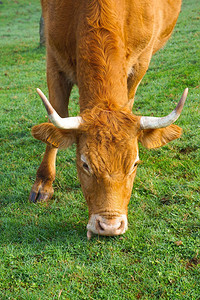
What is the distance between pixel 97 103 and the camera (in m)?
3.33

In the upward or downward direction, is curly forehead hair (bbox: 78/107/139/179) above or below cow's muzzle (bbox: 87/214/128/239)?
above

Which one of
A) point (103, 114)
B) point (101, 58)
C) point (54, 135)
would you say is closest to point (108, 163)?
point (103, 114)

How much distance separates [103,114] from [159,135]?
0.70 m

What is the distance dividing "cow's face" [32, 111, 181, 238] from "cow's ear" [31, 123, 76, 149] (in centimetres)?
15

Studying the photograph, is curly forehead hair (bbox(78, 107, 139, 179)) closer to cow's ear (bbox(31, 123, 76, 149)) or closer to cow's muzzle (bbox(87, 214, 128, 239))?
cow's ear (bbox(31, 123, 76, 149))

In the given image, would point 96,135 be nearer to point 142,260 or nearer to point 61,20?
point 142,260

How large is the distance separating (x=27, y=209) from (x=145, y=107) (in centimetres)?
379

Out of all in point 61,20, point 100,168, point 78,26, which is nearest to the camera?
Answer: point 100,168

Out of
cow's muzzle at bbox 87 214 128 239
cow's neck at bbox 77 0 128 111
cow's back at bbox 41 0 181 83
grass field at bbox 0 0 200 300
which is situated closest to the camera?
grass field at bbox 0 0 200 300

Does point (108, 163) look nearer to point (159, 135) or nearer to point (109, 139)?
point (109, 139)

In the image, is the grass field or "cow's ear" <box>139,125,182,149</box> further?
"cow's ear" <box>139,125,182,149</box>

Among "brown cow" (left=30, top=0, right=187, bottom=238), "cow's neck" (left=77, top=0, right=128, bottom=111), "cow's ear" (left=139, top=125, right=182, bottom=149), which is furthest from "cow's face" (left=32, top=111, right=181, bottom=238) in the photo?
"cow's neck" (left=77, top=0, right=128, bottom=111)

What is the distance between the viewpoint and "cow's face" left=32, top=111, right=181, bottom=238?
10.2ft

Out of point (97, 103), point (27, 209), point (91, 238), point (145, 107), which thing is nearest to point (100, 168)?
point (97, 103)
